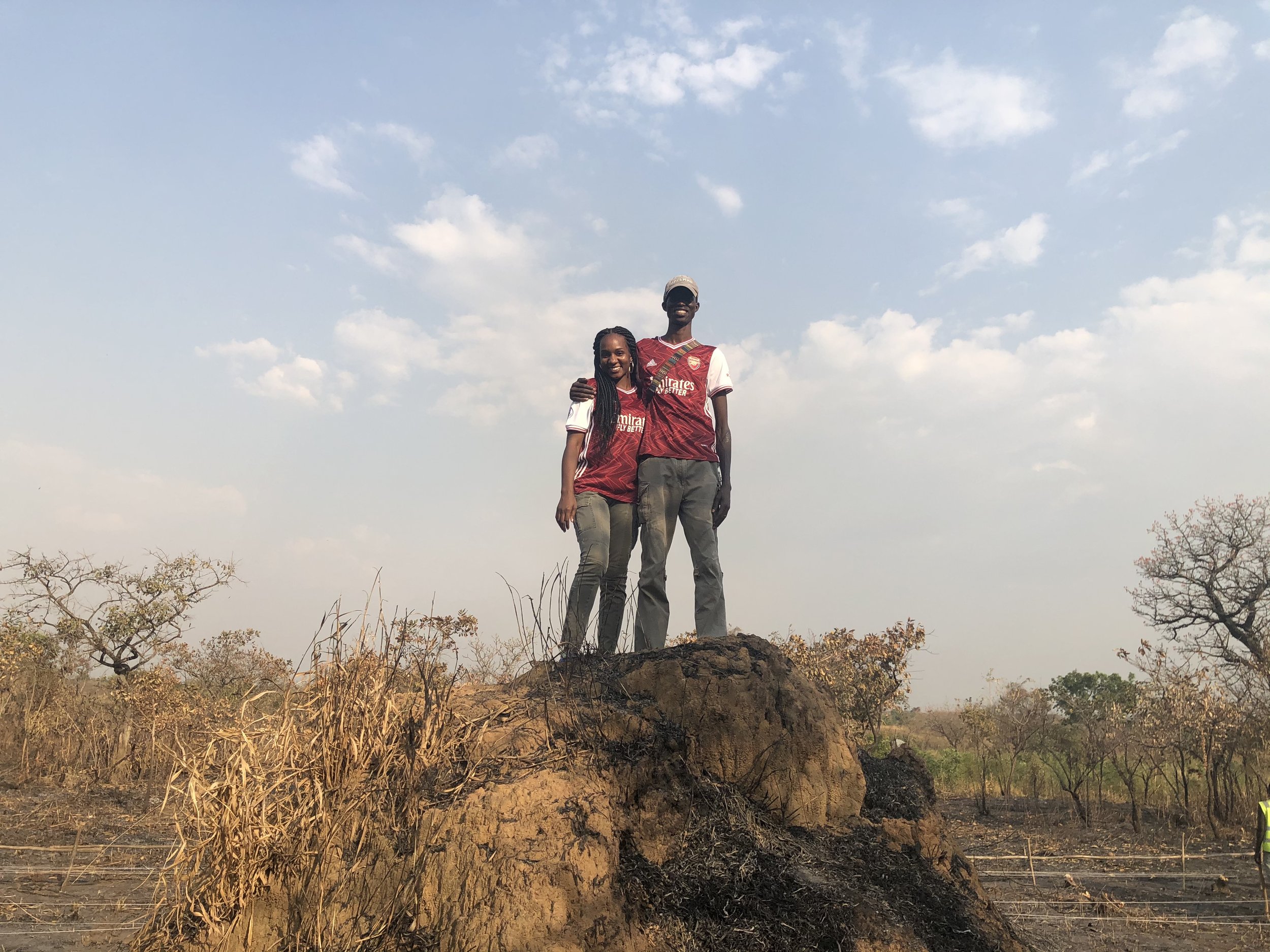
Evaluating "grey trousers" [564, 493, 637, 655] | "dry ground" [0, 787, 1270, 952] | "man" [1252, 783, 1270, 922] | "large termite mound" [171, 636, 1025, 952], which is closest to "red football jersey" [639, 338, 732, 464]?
"grey trousers" [564, 493, 637, 655]

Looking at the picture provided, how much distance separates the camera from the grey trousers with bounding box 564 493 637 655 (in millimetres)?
4520

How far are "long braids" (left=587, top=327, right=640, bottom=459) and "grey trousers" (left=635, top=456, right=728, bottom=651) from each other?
277 millimetres

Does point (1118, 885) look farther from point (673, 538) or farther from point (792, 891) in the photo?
point (792, 891)

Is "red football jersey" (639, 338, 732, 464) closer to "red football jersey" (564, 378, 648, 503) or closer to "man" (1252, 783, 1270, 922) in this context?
"red football jersey" (564, 378, 648, 503)

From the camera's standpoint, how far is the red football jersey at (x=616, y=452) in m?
4.85

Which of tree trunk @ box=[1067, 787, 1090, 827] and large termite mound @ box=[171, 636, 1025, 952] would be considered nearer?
large termite mound @ box=[171, 636, 1025, 952]

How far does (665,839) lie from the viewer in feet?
10.0

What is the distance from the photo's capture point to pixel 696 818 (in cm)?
312

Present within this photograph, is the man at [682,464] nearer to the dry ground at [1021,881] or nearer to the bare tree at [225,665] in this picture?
the dry ground at [1021,881]

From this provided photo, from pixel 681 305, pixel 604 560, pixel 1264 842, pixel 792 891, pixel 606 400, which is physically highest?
pixel 681 305

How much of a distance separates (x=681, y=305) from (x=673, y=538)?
4.91 ft

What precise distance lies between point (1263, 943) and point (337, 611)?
6348 millimetres

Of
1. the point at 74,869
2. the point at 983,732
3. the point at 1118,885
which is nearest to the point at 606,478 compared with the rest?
the point at 74,869

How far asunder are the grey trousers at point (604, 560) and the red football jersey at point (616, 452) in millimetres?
58
